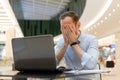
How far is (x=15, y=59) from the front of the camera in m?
1.61

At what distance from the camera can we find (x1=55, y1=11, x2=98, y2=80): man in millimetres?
1688

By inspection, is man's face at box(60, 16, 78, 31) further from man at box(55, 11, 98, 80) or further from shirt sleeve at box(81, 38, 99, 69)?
shirt sleeve at box(81, 38, 99, 69)

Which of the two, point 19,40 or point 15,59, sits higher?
point 19,40

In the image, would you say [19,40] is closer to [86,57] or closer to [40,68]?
Answer: [40,68]

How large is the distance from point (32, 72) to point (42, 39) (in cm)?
24

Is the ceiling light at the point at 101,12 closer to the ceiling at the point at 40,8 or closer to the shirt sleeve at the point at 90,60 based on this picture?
the ceiling at the point at 40,8

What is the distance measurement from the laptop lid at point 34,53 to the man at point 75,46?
286 millimetres

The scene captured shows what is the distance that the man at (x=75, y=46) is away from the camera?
169 centimetres

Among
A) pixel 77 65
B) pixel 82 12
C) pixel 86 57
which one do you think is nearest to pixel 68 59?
pixel 77 65

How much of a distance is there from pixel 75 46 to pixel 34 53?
1.13ft

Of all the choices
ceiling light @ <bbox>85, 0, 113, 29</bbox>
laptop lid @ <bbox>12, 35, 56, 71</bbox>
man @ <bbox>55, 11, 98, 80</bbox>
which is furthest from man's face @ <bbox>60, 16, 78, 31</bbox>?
ceiling light @ <bbox>85, 0, 113, 29</bbox>

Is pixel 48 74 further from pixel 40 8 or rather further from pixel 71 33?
pixel 40 8

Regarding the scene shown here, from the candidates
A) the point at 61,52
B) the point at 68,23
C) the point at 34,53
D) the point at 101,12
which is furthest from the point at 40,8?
the point at 34,53

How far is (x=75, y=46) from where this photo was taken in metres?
1.72
